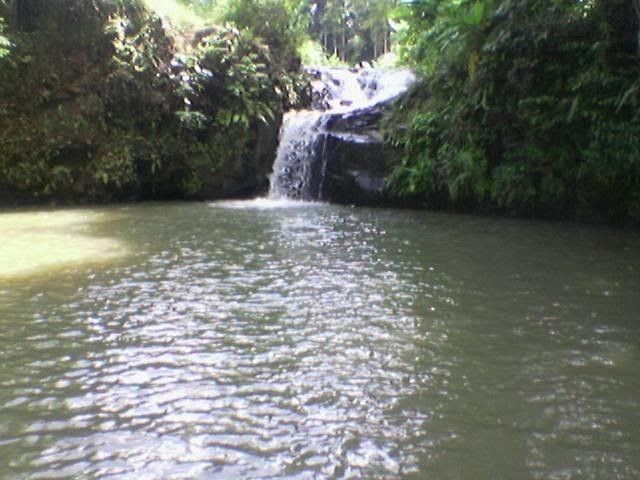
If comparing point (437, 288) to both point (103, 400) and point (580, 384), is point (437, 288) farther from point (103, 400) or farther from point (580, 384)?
point (103, 400)

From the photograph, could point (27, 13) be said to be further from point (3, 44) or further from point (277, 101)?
point (277, 101)

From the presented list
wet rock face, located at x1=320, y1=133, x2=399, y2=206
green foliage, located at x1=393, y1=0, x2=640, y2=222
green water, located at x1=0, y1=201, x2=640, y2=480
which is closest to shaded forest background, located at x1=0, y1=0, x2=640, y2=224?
green foliage, located at x1=393, y1=0, x2=640, y2=222

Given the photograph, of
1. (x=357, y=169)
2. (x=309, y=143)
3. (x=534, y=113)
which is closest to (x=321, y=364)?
(x=534, y=113)

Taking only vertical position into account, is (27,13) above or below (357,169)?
above

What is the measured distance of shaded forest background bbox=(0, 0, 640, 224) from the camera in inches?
397

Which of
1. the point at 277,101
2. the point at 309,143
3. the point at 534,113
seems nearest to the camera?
the point at 534,113

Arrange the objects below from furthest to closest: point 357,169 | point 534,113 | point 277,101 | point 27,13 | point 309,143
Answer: point 277,101 < point 309,143 < point 27,13 < point 357,169 < point 534,113

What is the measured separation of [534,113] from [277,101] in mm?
6941

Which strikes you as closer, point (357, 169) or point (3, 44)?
point (3, 44)

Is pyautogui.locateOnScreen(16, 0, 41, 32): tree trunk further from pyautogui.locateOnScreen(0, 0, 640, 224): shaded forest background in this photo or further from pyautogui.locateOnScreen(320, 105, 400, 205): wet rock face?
pyautogui.locateOnScreen(320, 105, 400, 205): wet rock face

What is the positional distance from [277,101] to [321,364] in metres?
12.1

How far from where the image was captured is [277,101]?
599 inches

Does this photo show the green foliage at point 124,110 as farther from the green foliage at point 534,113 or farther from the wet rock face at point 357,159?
the green foliage at point 534,113

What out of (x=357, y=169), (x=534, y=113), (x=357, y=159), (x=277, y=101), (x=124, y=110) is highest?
(x=277, y=101)
